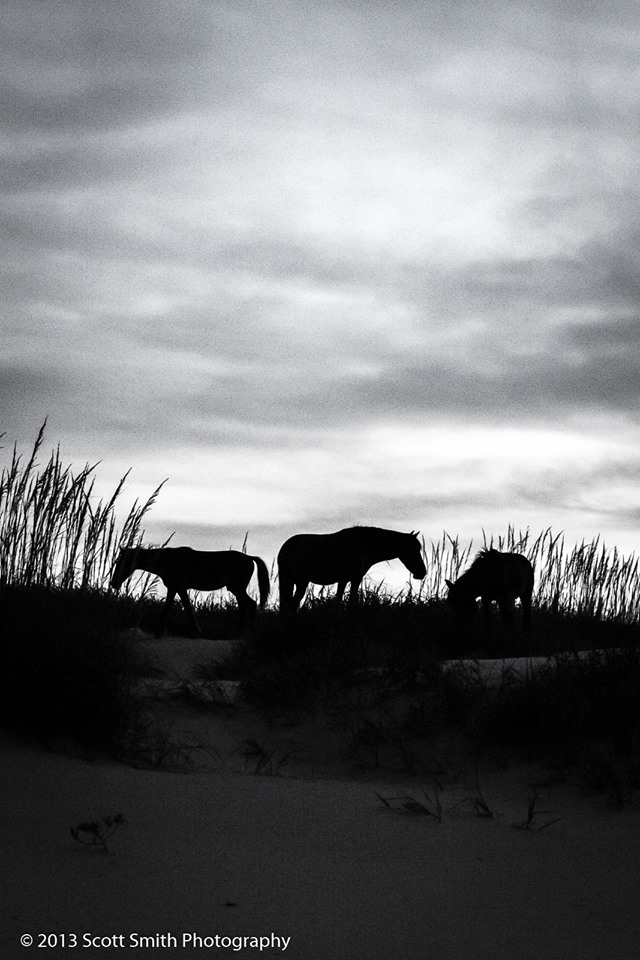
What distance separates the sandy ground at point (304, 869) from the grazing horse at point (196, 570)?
160 inches

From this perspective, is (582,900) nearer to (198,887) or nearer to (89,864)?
(198,887)

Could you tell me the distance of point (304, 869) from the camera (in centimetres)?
319

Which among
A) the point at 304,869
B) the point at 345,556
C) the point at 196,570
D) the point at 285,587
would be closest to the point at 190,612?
the point at 196,570

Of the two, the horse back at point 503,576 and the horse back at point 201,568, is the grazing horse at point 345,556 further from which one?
the horse back at point 503,576

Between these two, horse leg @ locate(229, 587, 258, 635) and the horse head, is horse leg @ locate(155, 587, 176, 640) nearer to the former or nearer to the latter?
horse leg @ locate(229, 587, 258, 635)

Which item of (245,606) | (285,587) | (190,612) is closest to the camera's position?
(190,612)

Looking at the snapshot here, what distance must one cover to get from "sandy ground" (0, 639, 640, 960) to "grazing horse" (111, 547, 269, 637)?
13.4ft

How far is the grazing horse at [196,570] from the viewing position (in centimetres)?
834

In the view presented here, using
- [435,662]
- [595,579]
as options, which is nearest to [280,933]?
[435,662]

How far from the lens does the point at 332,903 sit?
2930mm

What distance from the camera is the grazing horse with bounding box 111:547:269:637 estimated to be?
8.34 m

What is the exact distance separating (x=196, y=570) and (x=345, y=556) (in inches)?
56.9

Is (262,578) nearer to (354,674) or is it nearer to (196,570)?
(196,570)

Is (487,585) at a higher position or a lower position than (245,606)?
higher
